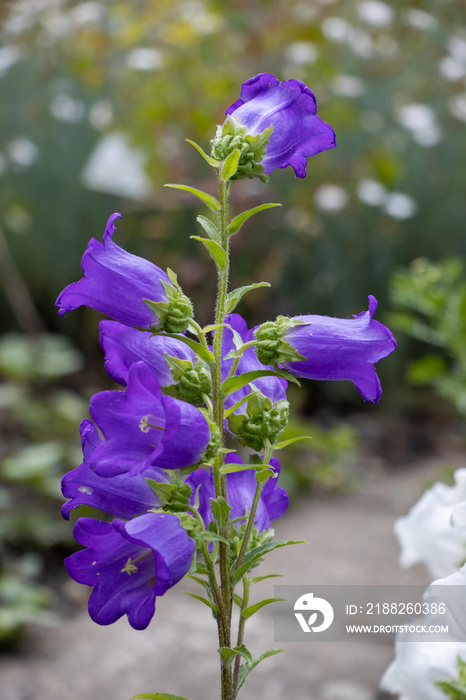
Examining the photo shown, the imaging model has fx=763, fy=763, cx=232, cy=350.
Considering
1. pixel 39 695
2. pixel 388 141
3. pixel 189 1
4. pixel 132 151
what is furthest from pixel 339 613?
pixel 189 1

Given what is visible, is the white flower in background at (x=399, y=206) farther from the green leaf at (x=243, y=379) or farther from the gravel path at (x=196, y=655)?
the green leaf at (x=243, y=379)

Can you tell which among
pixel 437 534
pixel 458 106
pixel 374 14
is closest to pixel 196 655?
pixel 437 534

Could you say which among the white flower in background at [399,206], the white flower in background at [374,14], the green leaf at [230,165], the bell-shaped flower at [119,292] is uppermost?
the green leaf at [230,165]

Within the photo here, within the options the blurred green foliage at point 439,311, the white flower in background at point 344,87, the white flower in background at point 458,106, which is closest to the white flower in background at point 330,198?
the white flower in background at point 344,87

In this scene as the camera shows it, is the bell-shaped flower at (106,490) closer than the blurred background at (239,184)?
Yes

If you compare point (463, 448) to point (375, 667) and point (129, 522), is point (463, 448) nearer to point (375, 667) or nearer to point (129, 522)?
point (375, 667)

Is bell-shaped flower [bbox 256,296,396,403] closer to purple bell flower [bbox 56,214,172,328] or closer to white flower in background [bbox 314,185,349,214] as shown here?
purple bell flower [bbox 56,214,172,328]

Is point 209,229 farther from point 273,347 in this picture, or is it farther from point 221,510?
point 221,510
